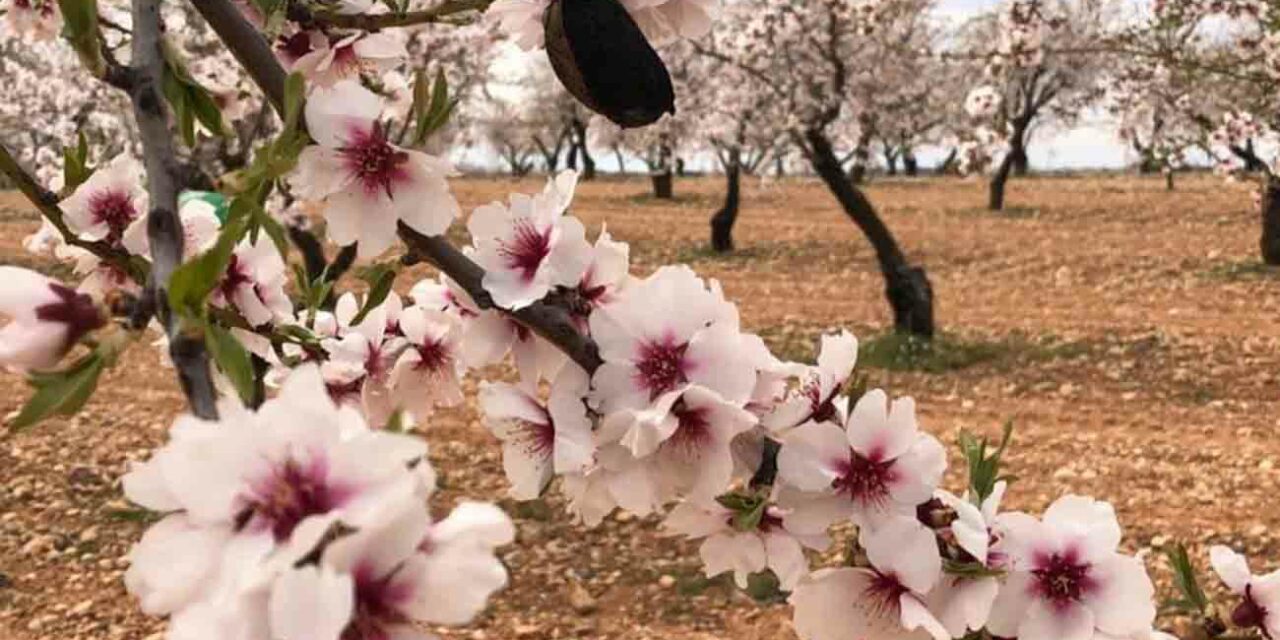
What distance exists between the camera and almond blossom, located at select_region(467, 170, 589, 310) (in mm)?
1105

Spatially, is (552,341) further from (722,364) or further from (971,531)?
(971,531)

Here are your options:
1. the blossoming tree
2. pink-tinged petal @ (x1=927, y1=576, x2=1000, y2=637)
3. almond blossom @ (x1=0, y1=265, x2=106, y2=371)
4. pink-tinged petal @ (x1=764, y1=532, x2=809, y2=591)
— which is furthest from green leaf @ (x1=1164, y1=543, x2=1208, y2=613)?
almond blossom @ (x1=0, y1=265, x2=106, y2=371)

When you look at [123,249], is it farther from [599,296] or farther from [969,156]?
[969,156]

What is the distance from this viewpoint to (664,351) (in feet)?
3.57

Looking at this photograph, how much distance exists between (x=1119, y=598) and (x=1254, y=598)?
301 mm

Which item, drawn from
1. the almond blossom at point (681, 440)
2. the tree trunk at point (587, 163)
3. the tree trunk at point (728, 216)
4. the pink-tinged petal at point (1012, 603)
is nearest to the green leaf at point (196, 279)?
the almond blossom at point (681, 440)

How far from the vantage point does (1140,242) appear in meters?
14.6

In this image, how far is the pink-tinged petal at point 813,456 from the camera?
3.65ft

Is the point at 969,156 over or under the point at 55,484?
over

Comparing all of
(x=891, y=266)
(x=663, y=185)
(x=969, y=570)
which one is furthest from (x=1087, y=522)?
(x=663, y=185)

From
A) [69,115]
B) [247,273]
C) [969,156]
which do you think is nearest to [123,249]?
[247,273]

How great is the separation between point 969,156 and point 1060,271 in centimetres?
224

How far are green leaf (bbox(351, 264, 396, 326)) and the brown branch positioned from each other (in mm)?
214

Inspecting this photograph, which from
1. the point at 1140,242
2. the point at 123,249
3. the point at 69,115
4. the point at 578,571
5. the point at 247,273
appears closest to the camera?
the point at 123,249
